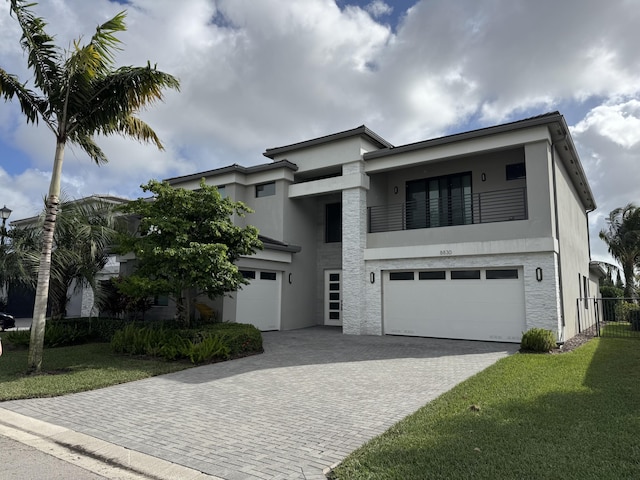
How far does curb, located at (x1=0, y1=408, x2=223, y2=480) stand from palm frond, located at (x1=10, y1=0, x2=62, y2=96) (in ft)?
23.8

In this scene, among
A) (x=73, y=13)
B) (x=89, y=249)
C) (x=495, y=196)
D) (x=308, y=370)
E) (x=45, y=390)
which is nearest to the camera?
(x=45, y=390)

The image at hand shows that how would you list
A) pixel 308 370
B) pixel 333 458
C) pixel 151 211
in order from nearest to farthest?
pixel 333 458, pixel 308 370, pixel 151 211

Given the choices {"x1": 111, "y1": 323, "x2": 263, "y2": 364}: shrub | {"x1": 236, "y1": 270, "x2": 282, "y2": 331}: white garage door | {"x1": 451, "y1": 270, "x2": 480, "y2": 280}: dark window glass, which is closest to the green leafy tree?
{"x1": 111, "y1": 323, "x2": 263, "y2": 364}: shrub

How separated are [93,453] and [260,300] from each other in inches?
463

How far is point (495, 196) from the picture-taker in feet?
51.4

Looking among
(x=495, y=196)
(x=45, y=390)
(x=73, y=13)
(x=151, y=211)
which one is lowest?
(x=45, y=390)

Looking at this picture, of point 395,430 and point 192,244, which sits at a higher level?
point 192,244

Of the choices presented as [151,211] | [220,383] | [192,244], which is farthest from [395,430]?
[151,211]

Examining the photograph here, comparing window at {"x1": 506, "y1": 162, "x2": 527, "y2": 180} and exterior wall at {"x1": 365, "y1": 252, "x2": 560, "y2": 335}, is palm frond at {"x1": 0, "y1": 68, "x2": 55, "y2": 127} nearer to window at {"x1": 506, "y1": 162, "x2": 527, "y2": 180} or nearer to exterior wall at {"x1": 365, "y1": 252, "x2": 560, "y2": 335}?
exterior wall at {"x1": 365, "y1": 252, "x2": 560, "y2": 335}

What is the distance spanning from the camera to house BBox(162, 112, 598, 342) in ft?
43.7

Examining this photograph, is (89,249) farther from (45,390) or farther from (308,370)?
(308,370)

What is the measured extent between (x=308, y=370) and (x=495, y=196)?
10.2 meters

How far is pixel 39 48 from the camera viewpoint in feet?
30.4

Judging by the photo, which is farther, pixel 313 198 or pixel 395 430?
pixel 313 198
